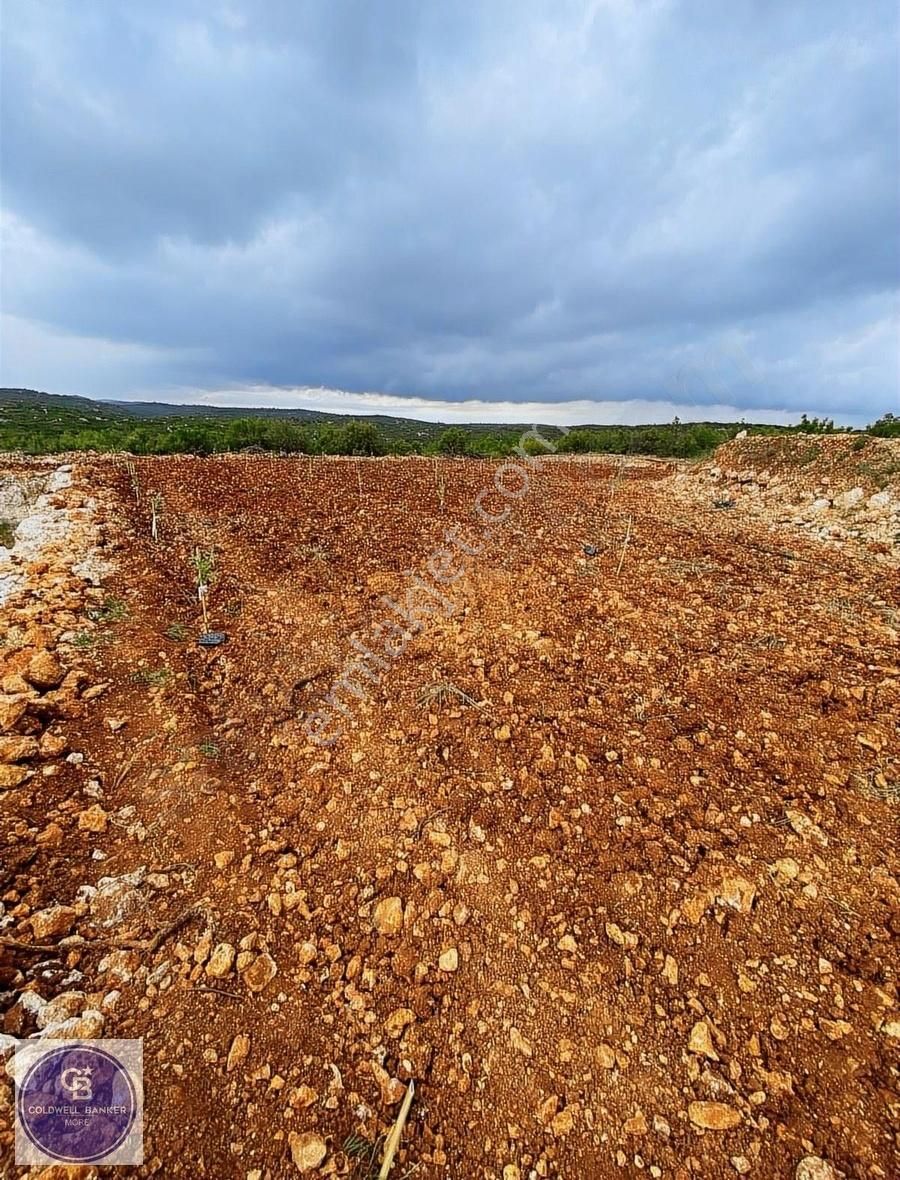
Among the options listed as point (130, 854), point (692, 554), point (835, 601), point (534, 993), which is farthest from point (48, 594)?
point (835, 601)

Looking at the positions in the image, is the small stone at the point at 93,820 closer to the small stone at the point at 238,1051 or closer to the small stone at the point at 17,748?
the small stone at the point at 17,748

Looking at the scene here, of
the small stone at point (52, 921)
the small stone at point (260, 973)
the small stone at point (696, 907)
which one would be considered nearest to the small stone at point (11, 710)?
the small stone at point (52, 921)

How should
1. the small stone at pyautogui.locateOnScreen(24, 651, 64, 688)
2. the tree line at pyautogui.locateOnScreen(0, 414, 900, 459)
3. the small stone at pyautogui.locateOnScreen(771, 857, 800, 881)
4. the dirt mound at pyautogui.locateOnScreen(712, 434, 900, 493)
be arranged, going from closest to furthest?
the small stone at pyautogui.locateOnScreen(771, 857, 800, 881) < the small stone at pyautogui.locateOnScreen(24, 651, 64, 688) < the dirt mound at pyautogui.locateOnScreen(712, 434, 900, 493) < the tree line at pyautogui.locateOnScreen(0, 414, 900, 459)

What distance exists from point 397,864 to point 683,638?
2910 millimetres

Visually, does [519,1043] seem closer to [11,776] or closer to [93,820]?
[93,820]

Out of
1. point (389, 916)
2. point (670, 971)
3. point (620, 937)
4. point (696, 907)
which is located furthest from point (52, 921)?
point (696, 907)

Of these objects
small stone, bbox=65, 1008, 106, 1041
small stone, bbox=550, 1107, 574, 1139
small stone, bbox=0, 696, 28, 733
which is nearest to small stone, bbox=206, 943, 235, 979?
small stone, bbox=65, 1008, 106, 1041

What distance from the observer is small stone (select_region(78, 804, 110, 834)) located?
250cm

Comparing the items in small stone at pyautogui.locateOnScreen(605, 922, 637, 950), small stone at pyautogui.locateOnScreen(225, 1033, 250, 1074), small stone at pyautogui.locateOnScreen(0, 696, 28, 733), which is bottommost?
small stone at pyautogui.locateOnScreen(225, 1033, 250, 1074)

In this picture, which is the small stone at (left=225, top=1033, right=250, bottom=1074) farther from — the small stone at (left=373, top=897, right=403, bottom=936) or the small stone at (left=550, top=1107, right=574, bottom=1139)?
the small stone at (left=550, top=1107, right=574, bottom=1139)

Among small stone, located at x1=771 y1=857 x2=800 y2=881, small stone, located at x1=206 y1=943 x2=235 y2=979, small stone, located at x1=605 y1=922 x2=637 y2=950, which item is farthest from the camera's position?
small stone, located at x1=771 y1=857 x2=800 y2=881

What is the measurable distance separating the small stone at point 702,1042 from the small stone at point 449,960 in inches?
35.8

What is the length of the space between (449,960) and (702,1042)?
0.98 meters

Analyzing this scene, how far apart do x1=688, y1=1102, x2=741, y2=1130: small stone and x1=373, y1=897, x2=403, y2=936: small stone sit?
1.20m
